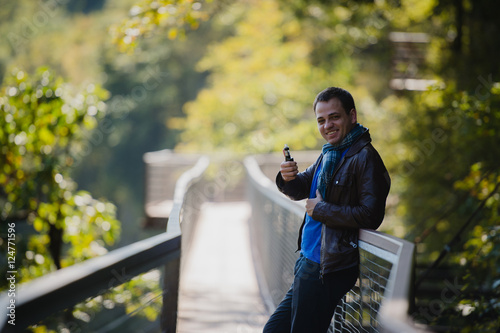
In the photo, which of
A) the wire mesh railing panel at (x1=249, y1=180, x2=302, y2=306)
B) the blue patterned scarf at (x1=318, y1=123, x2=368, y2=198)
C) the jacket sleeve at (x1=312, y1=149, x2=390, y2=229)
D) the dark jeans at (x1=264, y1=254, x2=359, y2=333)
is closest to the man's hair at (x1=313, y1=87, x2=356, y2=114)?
the blue patterned scarf at (x1=318, y1=123, x2=368, y2=198)

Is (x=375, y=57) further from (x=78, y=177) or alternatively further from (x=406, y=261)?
(x=78, y=177)

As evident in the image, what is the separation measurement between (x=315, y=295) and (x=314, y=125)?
15644mm

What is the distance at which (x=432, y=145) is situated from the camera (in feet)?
32.4

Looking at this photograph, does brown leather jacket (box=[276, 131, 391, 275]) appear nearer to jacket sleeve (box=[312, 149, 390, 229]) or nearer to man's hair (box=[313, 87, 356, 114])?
jacket sleeve (box=[312, 149, 390, 229])

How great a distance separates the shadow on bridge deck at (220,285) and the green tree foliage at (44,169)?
4.81ft

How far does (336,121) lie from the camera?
8.63 feet

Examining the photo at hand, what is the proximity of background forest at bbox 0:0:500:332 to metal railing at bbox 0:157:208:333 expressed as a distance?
8.97ft

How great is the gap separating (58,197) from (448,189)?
6.65 metres

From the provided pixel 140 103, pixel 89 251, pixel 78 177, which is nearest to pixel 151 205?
pixel 89 251

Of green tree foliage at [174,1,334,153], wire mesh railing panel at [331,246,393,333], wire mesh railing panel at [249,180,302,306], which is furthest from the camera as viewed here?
green tree foliage at [174,1,334,153]

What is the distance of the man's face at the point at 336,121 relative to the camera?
2.62 metres

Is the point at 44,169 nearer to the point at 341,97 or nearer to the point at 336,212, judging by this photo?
the point at 341,97

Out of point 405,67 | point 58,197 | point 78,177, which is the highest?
point 405,67

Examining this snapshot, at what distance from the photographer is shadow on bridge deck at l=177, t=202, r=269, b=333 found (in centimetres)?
522
